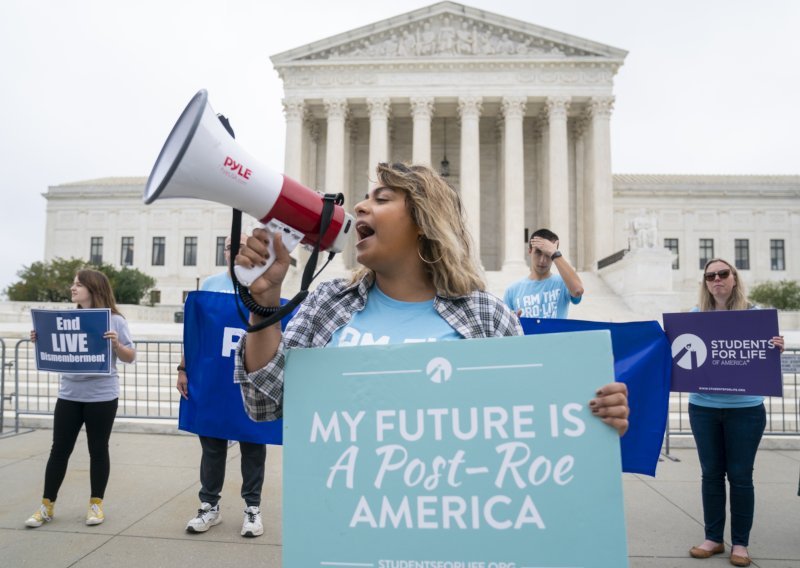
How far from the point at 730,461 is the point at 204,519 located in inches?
161

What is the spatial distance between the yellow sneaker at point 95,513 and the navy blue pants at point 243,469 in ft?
2.94

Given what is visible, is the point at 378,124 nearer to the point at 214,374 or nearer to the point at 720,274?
the point at 720,274

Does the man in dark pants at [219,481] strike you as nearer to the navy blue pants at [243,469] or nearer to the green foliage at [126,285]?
the navy blue pants at [243,469]

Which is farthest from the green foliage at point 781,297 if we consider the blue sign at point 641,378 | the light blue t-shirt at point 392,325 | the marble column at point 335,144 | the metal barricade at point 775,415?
the light blue t-shirt at point 392,325

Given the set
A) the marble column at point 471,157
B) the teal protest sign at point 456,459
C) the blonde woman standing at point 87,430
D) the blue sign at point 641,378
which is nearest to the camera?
the teal protest sign at point 456,459

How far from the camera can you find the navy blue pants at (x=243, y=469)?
4.50 meters

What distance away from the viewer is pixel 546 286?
5.73 meters

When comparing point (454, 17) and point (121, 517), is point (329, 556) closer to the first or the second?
point (121, 517)

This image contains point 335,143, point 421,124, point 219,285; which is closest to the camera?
point 219,285

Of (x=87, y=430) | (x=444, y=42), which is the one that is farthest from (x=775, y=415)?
(x=444, y=42)

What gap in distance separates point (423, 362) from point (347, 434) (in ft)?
1.10

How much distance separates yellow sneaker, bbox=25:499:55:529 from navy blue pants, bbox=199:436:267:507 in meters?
1.29

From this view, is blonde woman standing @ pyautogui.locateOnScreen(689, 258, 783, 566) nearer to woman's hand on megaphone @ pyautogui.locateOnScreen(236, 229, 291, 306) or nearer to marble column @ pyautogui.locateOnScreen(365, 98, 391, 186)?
woman's hand on megaphone @ pyautogui.locateOnScreen(236, 229, 291, 306)

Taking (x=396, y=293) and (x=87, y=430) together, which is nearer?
(x=396, y=293)
